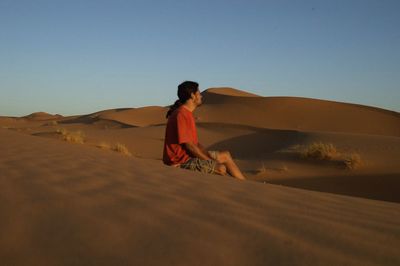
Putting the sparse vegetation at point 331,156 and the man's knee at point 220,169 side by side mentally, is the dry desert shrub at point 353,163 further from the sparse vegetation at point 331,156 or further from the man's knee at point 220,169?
the man's knee at point 220,169

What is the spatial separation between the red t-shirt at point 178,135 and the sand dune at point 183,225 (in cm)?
196

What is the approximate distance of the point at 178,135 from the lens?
5629mm

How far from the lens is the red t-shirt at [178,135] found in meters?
5.62

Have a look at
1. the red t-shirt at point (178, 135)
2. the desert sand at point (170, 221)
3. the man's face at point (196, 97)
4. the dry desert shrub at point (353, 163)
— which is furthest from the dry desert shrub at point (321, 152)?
the desert sand at point (170, 221)

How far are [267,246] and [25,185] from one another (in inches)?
85.4

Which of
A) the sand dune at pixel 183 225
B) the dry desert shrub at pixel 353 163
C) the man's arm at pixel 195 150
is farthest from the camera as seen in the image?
the dry desert shrub at pixel 353 163

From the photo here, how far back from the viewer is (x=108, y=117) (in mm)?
41125

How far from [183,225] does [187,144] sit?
3393 mm

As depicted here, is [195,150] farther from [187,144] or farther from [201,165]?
[201,165]

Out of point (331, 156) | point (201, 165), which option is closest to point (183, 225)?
point (201, 165)

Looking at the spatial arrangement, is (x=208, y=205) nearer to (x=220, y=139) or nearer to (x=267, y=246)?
(x=267, y=246)

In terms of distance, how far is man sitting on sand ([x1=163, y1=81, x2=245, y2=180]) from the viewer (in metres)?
5.61

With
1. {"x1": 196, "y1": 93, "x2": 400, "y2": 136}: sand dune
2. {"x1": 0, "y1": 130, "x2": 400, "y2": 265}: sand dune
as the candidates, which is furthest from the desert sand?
{"x1": 196, "y1": 93, "x2": 400, "y2": 136}: sand dune

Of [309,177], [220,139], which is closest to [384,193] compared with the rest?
[309,177]
